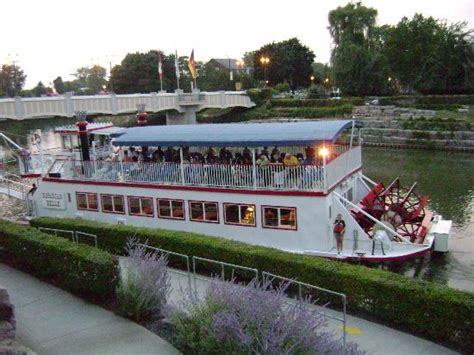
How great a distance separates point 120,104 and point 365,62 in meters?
35.7

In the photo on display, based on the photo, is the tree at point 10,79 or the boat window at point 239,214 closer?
the boat window at point 239,214

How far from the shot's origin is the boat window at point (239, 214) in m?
17.4

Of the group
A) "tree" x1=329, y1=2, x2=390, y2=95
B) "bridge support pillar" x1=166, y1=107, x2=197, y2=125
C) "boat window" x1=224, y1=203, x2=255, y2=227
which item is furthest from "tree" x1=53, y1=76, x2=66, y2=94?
"boat window" x1=224, y1=203, x2=255, y2=227

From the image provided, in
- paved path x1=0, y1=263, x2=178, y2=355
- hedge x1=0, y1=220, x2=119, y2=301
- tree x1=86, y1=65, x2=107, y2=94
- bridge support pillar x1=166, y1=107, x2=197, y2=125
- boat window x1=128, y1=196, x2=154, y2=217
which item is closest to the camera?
paved path x1=0, y1=263, x2=178, y2=355

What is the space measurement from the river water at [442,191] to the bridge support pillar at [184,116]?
23.3m

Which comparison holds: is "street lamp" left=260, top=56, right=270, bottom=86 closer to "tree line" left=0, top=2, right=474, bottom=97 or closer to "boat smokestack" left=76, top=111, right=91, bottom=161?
"tree line" left=0, top=2, right=474, bottom=97

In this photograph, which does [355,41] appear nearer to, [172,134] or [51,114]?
[51,114]

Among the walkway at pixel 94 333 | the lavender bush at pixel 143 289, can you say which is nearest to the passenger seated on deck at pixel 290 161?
the walkway at pixel 94 333

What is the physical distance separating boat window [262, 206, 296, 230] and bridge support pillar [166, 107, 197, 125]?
46.8 metres

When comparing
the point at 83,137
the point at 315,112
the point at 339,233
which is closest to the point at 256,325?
the point at 339,233

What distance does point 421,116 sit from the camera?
5281 cm

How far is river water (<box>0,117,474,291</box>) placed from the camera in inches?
716

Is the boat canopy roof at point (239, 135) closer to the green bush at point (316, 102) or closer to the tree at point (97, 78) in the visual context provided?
the green bush at point (316, 102)

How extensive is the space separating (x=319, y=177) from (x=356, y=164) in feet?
15.7
